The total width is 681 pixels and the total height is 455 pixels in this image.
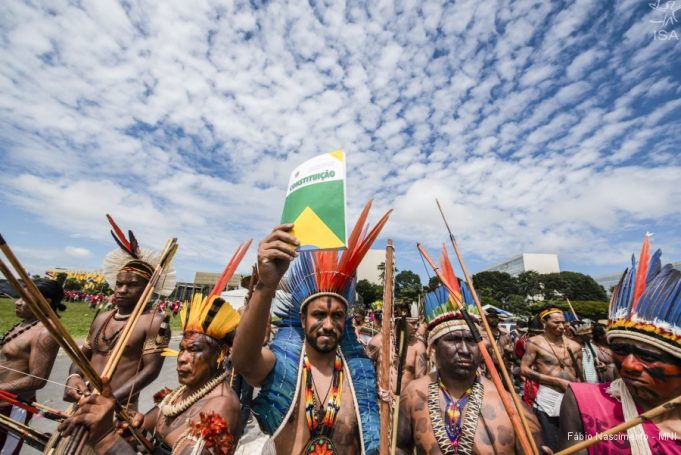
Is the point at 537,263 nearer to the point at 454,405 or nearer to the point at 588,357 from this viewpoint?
the point at 588,357

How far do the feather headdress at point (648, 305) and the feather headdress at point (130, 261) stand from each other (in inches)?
166

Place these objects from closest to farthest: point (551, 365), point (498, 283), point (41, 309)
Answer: point (41, 309)
point (551, 365)
point (498, 283)

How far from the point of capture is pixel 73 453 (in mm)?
1383

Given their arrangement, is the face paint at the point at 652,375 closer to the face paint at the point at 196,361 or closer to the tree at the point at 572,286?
the face paint at the point at 196,361

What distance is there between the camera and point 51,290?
12.7 ft

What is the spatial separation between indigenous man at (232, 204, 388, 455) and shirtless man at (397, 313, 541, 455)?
1.27 feet

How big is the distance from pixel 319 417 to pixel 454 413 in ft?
3.44

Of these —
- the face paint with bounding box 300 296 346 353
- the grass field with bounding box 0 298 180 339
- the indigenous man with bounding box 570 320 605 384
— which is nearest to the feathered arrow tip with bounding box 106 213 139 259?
the face paint with bounding box 300 296 346 353

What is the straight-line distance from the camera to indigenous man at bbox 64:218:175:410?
3.46 meters

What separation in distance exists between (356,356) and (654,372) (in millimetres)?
1894

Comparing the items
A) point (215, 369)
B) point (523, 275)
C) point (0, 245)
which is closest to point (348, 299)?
point (215, 369)

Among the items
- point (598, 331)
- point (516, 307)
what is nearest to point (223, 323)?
point (598, 331)

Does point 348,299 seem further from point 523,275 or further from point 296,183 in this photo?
point 523,275

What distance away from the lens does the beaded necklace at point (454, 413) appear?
2.32 metres
